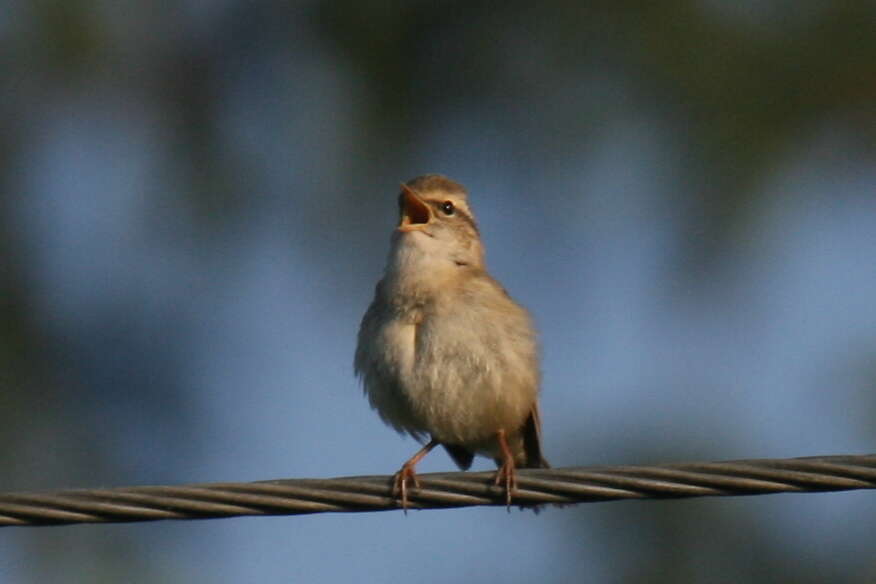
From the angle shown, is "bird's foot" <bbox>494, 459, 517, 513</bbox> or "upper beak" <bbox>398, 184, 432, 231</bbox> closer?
"bird's foot" <bbox>494, 459, 517, 513</bbox>

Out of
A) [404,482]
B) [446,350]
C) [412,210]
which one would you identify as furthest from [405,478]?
[412,210]

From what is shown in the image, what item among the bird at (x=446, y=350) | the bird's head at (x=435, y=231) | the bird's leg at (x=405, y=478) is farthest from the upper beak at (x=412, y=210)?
the bird's leg at (x=405, y=478)

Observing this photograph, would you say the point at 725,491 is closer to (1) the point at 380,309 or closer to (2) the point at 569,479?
(2) the point at 569,479

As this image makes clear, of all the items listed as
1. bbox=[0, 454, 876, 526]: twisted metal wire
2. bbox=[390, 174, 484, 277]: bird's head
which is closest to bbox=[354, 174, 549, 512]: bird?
bbox=[390, 174, 484, 277]: bird's head

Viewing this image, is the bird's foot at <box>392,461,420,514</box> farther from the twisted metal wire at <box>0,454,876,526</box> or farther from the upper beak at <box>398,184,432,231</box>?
the upper beak at <box>398,184,432,231</box>

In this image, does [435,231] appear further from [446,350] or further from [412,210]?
[446,350]

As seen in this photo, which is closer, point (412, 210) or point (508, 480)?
point (508, 480)

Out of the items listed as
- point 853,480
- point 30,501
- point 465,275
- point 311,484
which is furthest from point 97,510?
point 465,275
